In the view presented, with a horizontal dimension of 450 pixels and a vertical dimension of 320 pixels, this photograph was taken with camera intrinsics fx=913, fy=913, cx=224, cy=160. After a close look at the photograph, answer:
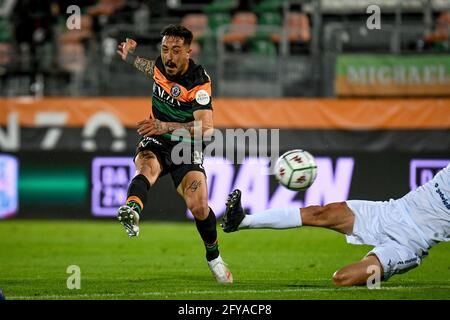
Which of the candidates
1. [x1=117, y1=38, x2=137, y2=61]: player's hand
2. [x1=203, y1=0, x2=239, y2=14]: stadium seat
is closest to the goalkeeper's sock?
[x1=117, y1=38, x2=137, y2=61]: player's hand

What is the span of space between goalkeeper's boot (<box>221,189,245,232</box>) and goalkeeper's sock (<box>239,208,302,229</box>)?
0.08 m

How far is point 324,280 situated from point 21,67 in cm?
1284

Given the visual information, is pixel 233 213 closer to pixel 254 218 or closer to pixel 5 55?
pixel 254 218

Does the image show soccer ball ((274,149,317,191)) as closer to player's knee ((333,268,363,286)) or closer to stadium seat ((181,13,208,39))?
player's knee ((333,268,363,286))

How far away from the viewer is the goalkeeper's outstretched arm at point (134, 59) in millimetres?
10164

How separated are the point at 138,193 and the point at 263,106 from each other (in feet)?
32.5

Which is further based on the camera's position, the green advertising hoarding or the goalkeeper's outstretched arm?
the green advertising hoarding

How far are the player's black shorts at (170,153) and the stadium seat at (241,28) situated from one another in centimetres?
967

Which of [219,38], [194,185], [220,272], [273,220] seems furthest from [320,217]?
[219,38]

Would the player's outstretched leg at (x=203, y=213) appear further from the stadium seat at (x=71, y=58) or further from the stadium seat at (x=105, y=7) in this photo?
the stadium seat at (x=105, y=7)

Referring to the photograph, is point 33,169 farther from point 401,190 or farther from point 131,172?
point 401,190

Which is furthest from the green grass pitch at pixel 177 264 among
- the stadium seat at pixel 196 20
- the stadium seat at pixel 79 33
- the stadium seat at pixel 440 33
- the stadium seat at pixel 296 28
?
the stadium seat at pixel 196 20

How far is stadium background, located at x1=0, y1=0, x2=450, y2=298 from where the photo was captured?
16.9m

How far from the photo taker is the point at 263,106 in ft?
61.3
